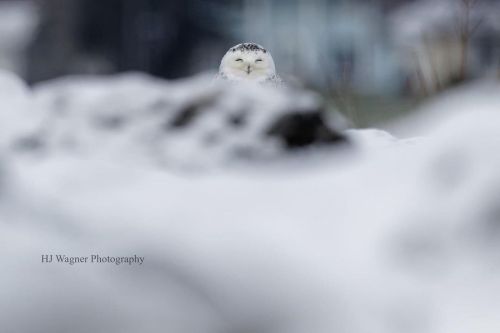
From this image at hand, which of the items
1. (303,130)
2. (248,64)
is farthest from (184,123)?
(248,64)

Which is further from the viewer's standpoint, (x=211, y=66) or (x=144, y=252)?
(x=211, y=66)

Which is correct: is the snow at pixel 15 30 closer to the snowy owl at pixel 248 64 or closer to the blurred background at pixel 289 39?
the blurred background at pixel 289 39

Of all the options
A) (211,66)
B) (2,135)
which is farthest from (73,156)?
(211,66)

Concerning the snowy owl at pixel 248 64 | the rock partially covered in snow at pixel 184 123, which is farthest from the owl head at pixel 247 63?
the rock partially covered in snow at pixel 184 123

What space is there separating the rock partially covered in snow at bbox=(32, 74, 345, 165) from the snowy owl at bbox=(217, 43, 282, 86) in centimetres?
20

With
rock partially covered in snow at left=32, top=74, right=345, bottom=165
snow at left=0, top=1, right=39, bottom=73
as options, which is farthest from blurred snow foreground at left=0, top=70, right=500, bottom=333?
snow at left=0, top=1, right=39, bottom=73

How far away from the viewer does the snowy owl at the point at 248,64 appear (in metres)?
0.79

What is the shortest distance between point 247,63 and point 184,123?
288mm

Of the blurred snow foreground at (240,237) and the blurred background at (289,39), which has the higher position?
the blurred background at (289,39)

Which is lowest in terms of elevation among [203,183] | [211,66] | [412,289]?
[412,289]

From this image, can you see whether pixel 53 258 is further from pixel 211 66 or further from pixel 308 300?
pixel 211 66

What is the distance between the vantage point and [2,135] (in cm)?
56

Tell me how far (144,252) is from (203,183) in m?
0.08

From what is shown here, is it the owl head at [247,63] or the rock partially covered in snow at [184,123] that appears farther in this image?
the owl head at [247,63]
